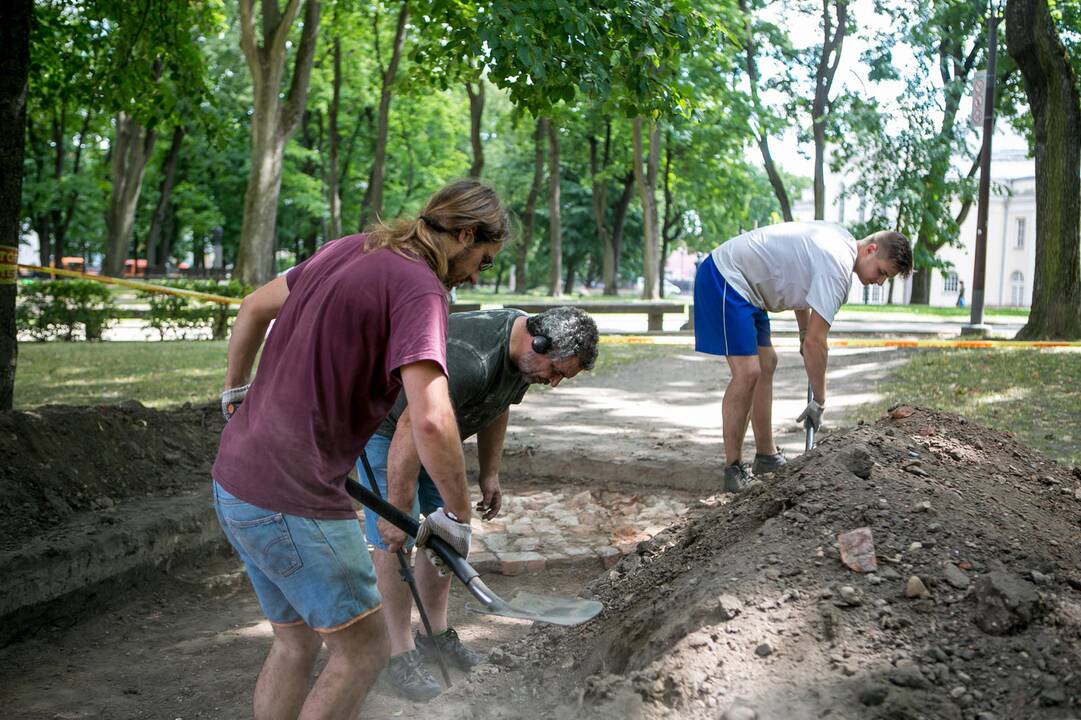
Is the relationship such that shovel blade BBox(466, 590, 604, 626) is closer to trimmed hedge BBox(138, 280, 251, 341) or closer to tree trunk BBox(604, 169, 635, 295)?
trimmed hedge BBox(138, 280, 251, 341)

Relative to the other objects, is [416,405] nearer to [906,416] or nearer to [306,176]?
[906,416]

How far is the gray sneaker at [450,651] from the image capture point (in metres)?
4.10

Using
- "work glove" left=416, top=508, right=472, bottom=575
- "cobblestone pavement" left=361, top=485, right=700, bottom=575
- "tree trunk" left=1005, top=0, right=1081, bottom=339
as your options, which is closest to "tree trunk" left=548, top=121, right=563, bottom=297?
"tree trunk" left=1005, top=0, right=1081, bottom=339

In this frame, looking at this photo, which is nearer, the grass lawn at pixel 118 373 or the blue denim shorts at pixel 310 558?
the blue denim shorts at pixel 310 558

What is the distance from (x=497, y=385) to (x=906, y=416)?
2694 millimetres

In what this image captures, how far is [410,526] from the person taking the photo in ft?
9.45

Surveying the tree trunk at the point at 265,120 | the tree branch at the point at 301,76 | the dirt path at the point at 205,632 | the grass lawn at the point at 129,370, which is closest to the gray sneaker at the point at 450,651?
the dirt path at the point at 205,632

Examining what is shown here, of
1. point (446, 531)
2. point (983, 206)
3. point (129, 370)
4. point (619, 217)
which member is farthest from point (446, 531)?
point (619, 217)

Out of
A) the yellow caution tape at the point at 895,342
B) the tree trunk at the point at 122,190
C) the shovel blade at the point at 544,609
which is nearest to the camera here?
the shovel blade at the point at 544,609

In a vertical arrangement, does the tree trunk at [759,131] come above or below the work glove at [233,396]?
above

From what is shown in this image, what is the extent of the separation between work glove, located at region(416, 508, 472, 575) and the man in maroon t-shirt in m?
0.08

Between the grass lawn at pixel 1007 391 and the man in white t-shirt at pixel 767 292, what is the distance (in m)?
1.87

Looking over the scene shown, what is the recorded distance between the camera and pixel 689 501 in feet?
22.1

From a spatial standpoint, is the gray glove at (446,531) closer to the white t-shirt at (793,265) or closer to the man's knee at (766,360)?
the white t-shirt at (793,265)
